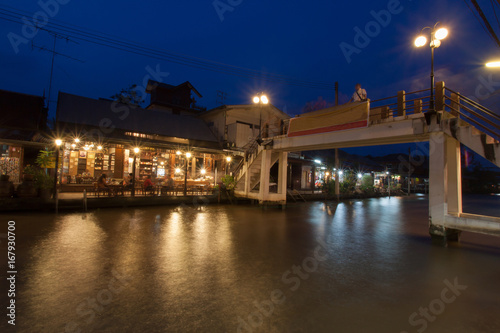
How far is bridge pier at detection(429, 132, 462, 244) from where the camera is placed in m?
9.23

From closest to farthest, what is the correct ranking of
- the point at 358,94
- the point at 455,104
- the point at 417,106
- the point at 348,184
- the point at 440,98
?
the point at 440,98, the point at 455,104, the point at 417,106, the point at 358,94, the point at 348,184

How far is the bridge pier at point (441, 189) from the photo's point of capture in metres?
9.23

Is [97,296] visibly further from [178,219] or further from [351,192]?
[351,192]

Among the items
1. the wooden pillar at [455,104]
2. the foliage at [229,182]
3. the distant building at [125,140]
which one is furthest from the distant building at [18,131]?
the wooden pillar at [455,104]

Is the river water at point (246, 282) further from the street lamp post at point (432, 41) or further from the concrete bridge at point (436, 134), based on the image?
the street lamp post at point (432, 41)

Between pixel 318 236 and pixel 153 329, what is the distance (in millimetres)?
7021

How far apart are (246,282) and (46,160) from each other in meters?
14.6

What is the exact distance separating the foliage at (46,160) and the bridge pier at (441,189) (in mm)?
18593

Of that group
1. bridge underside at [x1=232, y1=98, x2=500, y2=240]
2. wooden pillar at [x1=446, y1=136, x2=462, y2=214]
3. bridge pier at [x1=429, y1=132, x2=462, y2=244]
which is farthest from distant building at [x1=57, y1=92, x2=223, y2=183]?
wooden pillar at [x1=446, y1=136, x2=462, y2=214]

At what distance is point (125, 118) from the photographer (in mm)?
19953

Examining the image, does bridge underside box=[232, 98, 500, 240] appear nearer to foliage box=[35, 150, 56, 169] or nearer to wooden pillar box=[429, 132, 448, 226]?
wooden pillar box=[429, 132, 448, 226]

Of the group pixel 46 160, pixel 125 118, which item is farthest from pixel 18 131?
pixel 125 118

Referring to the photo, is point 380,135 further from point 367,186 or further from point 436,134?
point 367,186

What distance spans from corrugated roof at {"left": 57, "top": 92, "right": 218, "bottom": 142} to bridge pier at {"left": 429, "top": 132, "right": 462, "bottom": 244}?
17.3 m
